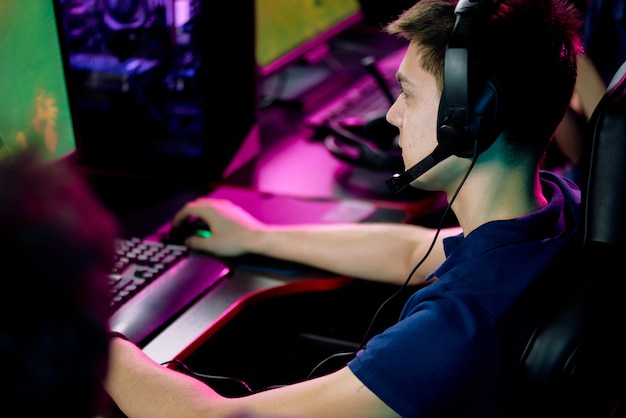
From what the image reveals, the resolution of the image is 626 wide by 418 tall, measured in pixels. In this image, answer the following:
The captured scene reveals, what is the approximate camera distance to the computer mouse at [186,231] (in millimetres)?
1370

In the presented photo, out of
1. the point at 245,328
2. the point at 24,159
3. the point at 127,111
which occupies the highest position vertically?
the point at 24,159

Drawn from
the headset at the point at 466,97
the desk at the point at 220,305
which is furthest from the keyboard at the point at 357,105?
the headset at the point at 466,97

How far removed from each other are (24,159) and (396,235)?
0.94 metres

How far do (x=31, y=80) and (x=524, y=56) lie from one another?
798mm

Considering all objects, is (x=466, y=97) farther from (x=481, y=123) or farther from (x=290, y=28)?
(x=290, y=28)

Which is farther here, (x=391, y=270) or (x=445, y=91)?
(x=391, y=270)

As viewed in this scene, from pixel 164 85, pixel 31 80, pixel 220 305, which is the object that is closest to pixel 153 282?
pixel 220 305

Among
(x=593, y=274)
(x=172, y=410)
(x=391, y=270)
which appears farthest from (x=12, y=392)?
(x=391, y=270)

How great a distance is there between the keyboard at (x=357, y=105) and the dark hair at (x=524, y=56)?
891mm

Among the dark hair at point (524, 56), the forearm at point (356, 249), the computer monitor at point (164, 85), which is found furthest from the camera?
the computer monitor at point (164, 85)

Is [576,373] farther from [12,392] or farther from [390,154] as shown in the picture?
[390,154]

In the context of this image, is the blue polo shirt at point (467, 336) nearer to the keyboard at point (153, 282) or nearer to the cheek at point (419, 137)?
the cheek at point (419, 137)

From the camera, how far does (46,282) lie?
0.44m

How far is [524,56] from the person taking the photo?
2.94ft
